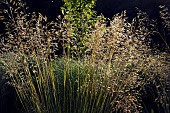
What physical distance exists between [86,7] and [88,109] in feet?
9.49

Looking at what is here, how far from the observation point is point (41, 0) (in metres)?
14.3

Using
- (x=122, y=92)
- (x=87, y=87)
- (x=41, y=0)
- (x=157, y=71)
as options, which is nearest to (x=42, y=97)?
(x=87, y=87)

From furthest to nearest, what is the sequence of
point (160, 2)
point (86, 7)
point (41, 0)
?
point (41, 0), point (160, 2), point (86, 7)

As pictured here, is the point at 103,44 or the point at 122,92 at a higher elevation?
the point at 103,44

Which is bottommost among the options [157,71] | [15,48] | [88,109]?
[88,109]

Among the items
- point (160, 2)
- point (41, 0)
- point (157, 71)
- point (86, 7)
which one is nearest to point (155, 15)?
point (160, 2)

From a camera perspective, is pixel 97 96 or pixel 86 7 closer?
pixel 97 96

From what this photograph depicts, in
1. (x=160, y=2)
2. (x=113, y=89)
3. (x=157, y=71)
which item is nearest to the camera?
(x=113, y=89)

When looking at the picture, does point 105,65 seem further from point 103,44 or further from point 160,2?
point 160,2

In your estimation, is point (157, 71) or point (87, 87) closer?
point (87, 87)

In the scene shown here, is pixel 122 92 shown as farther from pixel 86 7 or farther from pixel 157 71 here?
pixel 86 7

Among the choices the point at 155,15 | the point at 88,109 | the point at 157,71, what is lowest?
the point at 88,109

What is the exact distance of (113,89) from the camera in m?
5.03

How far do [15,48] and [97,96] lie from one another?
3.93 feet
